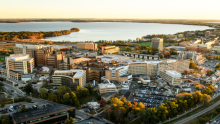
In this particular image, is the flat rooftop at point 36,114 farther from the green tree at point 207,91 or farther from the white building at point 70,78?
the green tree at point 207,91

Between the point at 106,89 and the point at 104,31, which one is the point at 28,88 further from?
the point at 104,31

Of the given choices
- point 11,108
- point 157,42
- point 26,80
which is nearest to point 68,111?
point 11,108

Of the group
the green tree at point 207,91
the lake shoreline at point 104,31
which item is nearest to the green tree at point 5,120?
the green tree at point 207,91

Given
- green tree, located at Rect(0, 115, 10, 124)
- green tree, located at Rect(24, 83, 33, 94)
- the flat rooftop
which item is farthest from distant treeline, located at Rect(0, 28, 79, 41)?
the flat rooftop

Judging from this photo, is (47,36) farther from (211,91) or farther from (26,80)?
(211,91)

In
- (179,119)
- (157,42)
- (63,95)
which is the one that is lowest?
(179,119)

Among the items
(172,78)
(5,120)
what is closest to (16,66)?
(5,120)

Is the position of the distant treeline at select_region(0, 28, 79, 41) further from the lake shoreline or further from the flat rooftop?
the flat rooftop

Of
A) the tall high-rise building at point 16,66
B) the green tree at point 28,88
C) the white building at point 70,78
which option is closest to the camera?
the green tree at point 28,88
